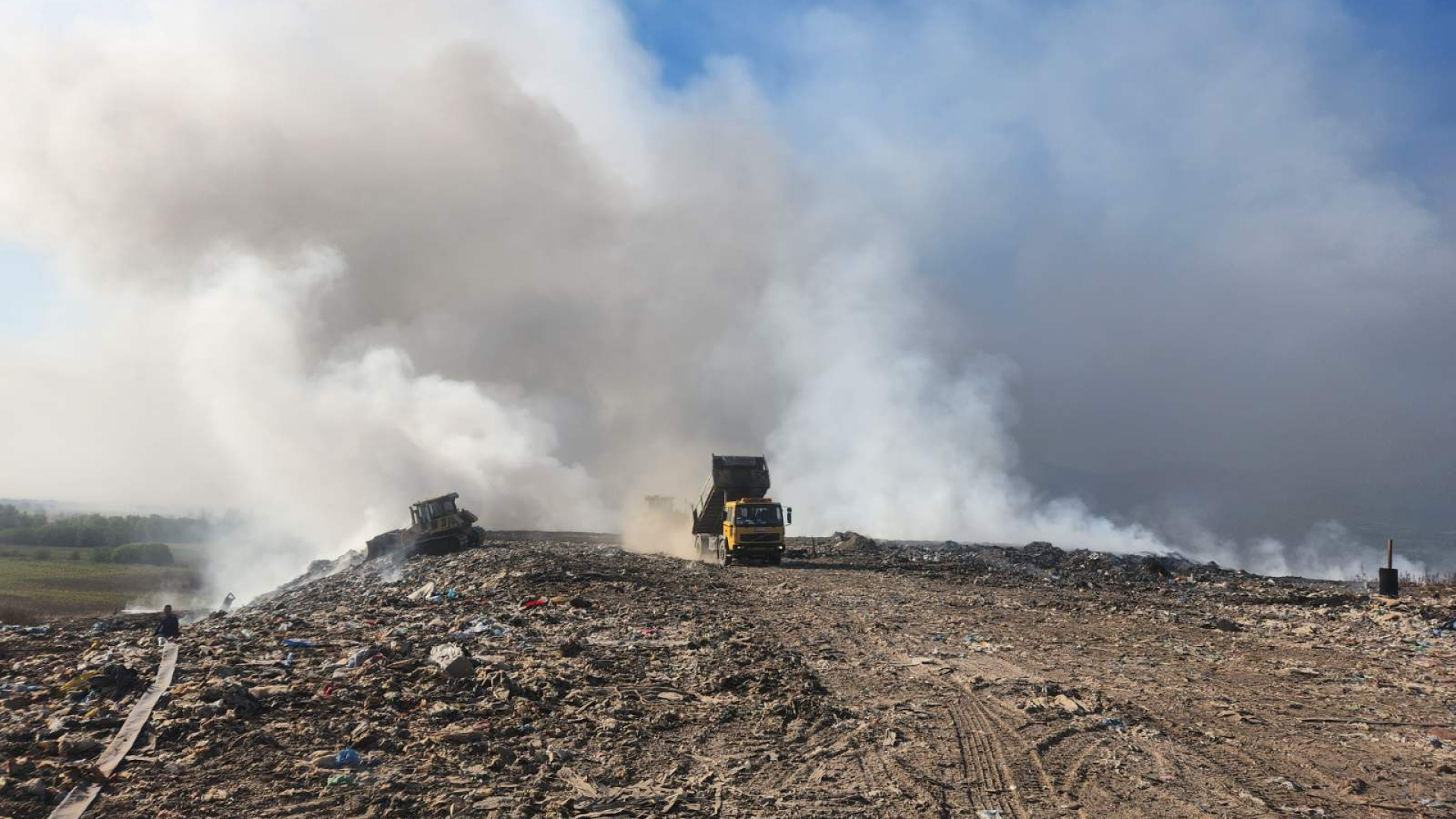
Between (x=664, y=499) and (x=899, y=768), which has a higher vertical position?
(x=664, y=499)

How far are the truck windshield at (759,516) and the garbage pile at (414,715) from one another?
1322 cm

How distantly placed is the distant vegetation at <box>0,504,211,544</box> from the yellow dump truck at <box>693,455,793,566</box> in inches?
2162

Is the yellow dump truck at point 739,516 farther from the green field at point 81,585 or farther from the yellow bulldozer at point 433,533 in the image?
the green field at point 81,585

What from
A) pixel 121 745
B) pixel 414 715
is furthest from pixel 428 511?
pixel 121 745

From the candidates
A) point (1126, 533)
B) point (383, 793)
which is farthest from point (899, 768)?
point (1126, 533)

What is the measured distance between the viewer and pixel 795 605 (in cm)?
1823

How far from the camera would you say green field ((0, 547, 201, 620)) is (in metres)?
38.7

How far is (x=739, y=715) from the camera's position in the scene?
348 inches

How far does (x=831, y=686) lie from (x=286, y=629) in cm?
937

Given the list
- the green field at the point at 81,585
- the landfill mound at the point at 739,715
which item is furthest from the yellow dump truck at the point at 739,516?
the green field at the point at 81,585

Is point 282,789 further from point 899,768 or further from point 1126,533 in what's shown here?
point 1126,533

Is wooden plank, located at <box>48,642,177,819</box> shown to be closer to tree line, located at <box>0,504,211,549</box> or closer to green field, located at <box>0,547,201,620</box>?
green field, located at <box>0,547,201,620</box>

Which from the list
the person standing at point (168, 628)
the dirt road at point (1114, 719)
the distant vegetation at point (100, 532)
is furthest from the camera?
the distant vegetation at point (100, 532)

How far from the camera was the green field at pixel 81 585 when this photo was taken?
1524 inches
